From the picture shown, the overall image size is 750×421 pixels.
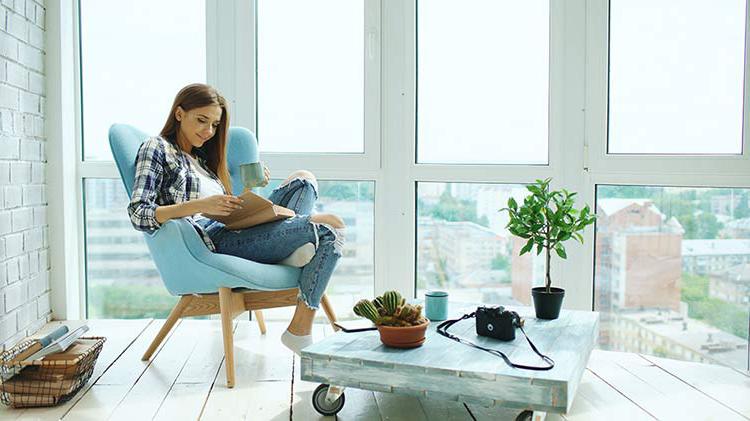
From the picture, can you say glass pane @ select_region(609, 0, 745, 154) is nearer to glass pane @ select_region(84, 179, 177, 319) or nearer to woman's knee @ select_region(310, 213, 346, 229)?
woman's knee @ select_region(310, 213, 346, 229)

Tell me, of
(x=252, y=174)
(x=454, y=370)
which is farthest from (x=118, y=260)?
(x=454, y=370)

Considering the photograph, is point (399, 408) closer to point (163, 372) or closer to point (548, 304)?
point (548, 304)

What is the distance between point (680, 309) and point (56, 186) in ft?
9.21

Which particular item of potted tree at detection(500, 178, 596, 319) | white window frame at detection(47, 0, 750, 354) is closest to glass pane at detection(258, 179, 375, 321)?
white window frame at detection(47, 0, 750, 354)

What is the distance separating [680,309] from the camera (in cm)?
304

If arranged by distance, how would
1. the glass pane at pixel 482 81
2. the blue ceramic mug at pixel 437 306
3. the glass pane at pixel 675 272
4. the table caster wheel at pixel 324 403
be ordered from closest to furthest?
the table caster wheel at pixel 324 403 → the blue ceramic mug at pixel 437 306 → the glass pane at pixel 675 272 → the glass pane at pixel 482 81

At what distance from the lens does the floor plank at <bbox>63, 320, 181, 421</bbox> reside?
88.9 inches

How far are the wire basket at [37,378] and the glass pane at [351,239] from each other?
1.29m

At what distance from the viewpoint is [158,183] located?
257 cm

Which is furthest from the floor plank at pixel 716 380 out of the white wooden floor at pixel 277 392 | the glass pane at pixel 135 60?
the glass pane at pixel 135 60

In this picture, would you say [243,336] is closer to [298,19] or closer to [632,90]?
[298,19]

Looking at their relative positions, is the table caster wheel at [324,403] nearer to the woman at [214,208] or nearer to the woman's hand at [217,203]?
the woman at [214,208]

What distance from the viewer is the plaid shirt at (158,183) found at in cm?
248

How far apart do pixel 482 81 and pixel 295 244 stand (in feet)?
4.29
